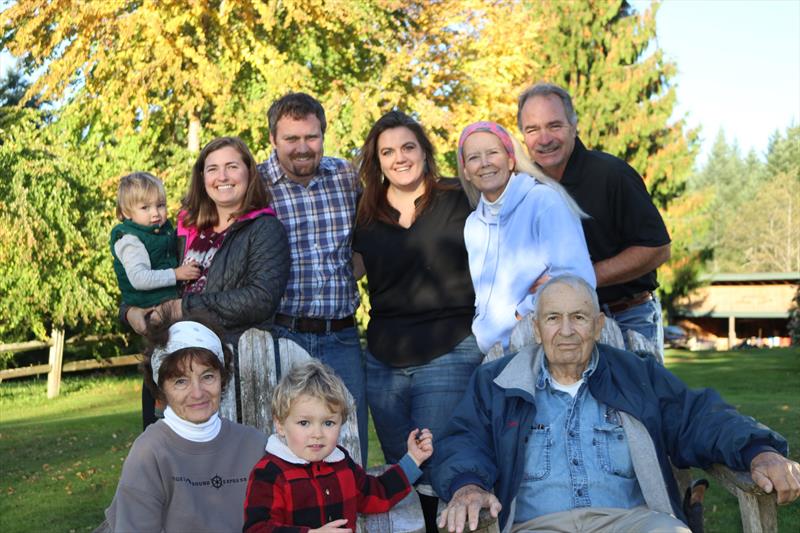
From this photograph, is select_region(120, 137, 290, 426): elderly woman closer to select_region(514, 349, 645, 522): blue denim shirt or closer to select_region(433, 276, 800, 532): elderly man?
select_region(433, 276, 800, 532): elderly man

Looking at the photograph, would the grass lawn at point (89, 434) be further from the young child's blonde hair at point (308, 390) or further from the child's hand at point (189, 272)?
the young child's blonde hair at point (308, 390)

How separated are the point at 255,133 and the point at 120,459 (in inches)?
301

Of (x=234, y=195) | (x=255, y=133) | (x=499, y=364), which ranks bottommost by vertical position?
(x=499, y=364)

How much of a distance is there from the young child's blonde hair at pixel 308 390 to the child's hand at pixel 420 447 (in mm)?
323

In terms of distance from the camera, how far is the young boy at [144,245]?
13.7 ft

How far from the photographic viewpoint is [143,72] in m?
14.0

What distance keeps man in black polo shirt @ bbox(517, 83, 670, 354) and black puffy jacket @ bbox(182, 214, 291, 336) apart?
142cm

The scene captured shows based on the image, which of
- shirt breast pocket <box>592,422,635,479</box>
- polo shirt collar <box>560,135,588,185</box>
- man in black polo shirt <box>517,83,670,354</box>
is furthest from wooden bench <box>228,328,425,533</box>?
polo shirt collar <box>560,135,588,185</box>

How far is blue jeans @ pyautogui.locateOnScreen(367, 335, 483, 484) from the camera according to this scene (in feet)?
12.3

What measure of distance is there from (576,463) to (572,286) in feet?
2.19

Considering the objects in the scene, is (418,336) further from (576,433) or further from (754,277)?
(754,277)

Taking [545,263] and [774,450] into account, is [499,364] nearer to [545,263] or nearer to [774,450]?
[545,263]

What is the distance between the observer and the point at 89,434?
34.7 feet

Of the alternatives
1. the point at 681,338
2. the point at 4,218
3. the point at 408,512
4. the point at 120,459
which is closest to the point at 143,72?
the point at 4,218
